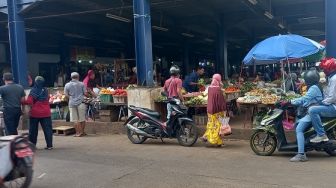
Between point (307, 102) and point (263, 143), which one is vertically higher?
point (307, 102)

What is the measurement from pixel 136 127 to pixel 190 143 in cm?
156

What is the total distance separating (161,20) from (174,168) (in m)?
15.8

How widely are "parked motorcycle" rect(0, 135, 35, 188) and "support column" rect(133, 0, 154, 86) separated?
20.7ft

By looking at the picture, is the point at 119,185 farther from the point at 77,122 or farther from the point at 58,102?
the point at 58,102

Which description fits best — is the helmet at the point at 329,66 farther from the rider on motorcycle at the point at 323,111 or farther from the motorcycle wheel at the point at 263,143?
the motorcycle wheel at the point at 263,143

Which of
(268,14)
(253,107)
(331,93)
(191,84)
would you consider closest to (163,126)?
(253,107)

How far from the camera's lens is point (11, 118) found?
30.4 feet

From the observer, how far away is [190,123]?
31.6ft

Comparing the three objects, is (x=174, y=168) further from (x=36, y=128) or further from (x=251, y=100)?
(x=36, y=128)

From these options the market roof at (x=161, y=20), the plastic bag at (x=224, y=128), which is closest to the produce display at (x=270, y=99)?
the plastic bag at (x=224, y=128)

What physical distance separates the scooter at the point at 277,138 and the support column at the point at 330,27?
10.6 feet

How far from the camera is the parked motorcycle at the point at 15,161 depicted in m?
5.56

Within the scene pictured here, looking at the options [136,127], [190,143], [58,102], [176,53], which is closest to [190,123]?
[190,143]

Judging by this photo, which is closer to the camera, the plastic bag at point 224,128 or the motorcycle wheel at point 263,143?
the motorcycle wheel at point 263,143
